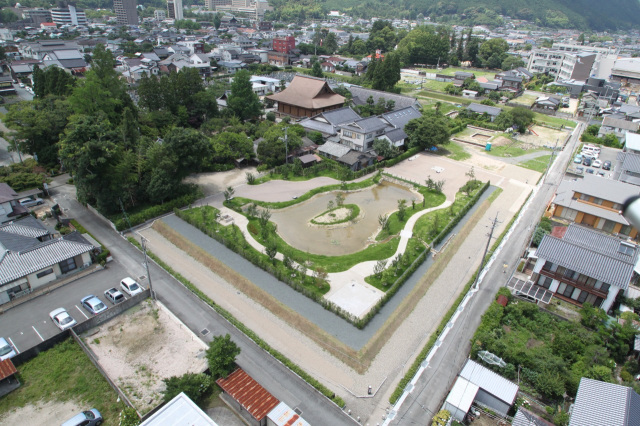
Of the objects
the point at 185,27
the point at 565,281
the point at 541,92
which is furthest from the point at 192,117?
the point at 185,27

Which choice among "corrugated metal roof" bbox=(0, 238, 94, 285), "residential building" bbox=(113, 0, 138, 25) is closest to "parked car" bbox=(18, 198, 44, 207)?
"corrugated metal roof" bbox=(0, 238, 94, 285)

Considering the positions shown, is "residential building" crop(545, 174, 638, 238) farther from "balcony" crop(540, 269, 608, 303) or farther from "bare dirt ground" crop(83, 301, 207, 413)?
"bare dirt ground" crop(83, 301, 207, 413)

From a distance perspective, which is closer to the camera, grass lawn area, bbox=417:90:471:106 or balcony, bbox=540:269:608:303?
balcony, bbox=540:269:608:303

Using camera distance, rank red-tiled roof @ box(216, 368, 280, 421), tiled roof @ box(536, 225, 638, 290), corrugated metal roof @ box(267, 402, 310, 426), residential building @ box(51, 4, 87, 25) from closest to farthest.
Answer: corrugated metal roof @ box(267, 402, 310, 426)
red-tiled roof @ box(216, 368, 280, 421)
tiled roof @ box(536, 225, 638, 290)
residential building @ box(51, 4, 87, 25)

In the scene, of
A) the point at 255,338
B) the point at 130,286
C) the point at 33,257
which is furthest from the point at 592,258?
the point at 33,257

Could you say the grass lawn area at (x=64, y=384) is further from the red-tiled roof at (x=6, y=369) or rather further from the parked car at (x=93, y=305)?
the parked car at (x=93, y=305)
